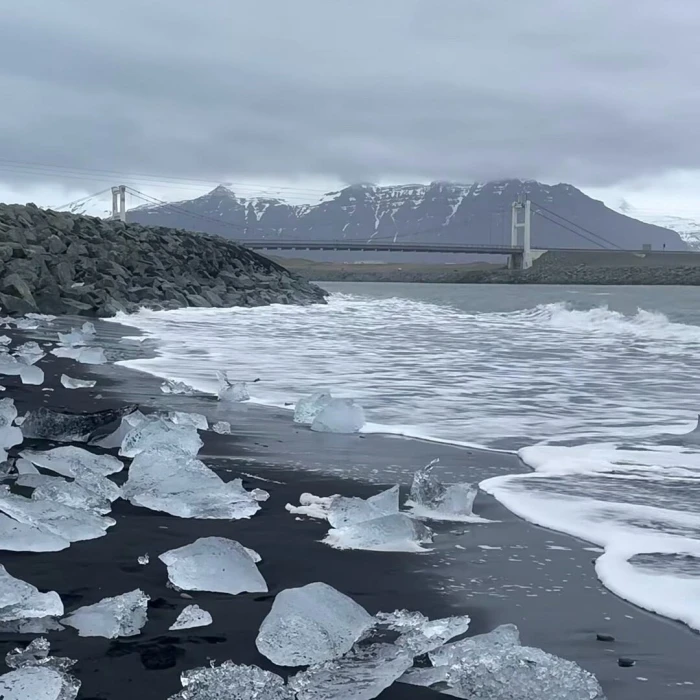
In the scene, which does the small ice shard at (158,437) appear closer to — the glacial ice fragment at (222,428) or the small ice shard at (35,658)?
the glacial ice fragment at (222,428)

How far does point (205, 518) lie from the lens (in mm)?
2639

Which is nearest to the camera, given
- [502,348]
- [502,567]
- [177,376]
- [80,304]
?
[502,567]

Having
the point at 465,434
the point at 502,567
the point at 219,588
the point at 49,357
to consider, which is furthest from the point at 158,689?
the point at 49,357

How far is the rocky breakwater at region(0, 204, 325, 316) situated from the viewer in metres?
14.5

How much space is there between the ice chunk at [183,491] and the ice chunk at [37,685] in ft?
3.95

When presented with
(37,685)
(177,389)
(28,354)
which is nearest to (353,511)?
(37,685)

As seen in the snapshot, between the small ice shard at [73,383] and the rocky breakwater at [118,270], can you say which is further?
the rocky breakwater at [118,270]

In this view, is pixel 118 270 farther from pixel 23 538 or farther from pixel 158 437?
pixel 23 538

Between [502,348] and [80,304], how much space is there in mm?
7535

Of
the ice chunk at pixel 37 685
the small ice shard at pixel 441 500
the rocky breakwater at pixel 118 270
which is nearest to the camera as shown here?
the ice chunk at pixel 37 685

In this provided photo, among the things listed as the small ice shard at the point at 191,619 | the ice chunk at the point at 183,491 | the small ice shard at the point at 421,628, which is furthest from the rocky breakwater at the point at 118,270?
the small ice shard at the point at 421,628

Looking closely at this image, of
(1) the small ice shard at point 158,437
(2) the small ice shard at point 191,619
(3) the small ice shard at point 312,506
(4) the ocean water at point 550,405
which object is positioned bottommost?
(4) the ocean water at point 550,405

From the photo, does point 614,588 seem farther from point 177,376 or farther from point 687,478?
point 177,376

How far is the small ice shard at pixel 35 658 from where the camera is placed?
1.52 m
